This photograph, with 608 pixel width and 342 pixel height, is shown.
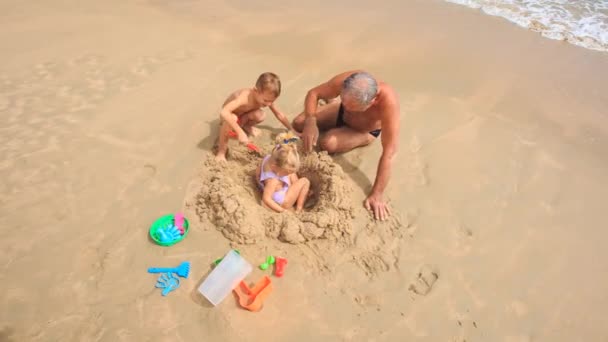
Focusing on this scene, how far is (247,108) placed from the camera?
3326 millimetres

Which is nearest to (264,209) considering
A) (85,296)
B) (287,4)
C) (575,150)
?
(85,296)

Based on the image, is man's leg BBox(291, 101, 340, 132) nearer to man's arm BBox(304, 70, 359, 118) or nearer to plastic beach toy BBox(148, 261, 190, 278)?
man's arm BBox(304, 70, 359, 118)

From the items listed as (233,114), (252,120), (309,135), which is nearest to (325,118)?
(309,135)

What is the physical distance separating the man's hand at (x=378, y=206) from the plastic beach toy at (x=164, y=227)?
145 centimetres

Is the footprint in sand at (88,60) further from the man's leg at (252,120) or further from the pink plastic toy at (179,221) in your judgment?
the pink plastic toy at (179,221)

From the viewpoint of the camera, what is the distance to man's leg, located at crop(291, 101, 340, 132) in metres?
3.62

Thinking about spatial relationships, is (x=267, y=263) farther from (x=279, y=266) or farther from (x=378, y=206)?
(x=378, y=206)

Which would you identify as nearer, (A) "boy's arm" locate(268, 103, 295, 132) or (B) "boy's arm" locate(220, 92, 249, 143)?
(B) "boy's arm" locate(220, 92, 249, 143)

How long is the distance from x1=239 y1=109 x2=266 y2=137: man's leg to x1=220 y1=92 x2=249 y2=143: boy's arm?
0.19 metres

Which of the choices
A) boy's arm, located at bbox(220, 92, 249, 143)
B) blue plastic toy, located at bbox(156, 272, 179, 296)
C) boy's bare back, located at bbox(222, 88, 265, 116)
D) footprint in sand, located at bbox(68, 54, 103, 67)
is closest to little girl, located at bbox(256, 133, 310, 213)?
boy's arm, located at bbox(220, 92, 249, 143)

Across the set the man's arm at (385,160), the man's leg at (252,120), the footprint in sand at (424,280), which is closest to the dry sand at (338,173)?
the footprint in sand at (424,280)

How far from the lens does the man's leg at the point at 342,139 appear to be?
11.0ft

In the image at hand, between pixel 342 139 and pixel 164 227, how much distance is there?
1.76 m

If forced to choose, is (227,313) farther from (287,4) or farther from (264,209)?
(287,4)
